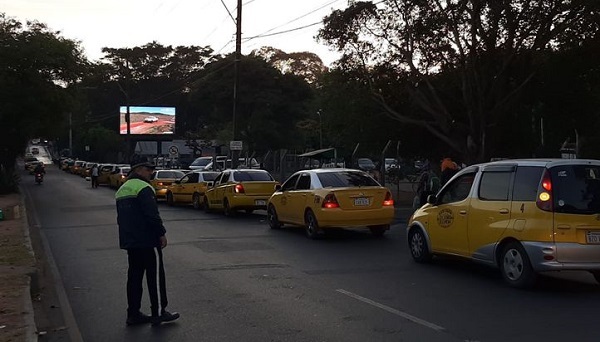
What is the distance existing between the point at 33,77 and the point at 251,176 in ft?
A: 56.1

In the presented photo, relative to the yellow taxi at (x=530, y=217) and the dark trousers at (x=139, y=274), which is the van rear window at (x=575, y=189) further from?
the dark trousers at (x=139, y=274)

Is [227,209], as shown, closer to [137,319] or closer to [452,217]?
[452,217]

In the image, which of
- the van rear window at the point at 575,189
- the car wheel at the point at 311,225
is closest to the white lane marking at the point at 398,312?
the van rear window at the point at 575,189

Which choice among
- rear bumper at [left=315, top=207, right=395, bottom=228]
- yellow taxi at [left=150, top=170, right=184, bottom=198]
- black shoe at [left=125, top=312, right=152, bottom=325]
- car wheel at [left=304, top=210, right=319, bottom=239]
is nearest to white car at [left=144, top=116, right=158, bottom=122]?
yellow taxi at [left=150, top=170, right=184, bottom=198]

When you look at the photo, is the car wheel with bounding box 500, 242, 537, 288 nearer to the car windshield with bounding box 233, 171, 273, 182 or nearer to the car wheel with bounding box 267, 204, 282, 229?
the car wheel with bounding box 267, 204, 282, 229

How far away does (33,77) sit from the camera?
1390 inches

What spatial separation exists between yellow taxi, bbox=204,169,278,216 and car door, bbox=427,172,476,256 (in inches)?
441

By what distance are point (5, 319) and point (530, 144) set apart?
28470 millimetres

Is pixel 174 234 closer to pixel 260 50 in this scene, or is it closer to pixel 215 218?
pixel 215 218

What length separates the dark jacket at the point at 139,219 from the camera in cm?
Answer: 798

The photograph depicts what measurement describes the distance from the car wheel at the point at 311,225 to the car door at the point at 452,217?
14.2 ft

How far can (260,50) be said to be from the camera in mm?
88688

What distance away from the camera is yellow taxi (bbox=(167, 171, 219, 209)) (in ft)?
90.9

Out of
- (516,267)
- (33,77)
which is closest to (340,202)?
(516,267)
